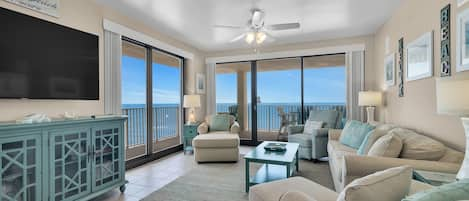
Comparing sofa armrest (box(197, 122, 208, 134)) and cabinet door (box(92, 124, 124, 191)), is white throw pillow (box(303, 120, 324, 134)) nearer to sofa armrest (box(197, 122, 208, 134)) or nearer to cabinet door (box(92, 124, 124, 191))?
sofa armrest (box(197, 122, 208, 134))

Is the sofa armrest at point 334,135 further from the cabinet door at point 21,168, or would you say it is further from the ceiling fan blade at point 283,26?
the cabinet door at point 21,168

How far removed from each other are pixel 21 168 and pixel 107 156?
2.71ft

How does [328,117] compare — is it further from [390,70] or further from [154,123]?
[154,123]

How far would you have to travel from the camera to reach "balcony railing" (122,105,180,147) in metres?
4.45

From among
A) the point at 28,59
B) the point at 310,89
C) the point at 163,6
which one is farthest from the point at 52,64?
the point at 310,89

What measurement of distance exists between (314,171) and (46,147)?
3346mm

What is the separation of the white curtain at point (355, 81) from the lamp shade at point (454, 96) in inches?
133

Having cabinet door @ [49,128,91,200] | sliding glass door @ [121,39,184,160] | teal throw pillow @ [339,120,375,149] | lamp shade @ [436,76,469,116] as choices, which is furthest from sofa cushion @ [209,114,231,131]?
lamp shade @ [436,76,469,116]

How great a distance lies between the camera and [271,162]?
106 inches

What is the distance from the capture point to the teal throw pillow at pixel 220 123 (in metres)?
4.86

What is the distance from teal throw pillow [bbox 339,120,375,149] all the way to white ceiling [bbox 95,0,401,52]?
1.68 meters

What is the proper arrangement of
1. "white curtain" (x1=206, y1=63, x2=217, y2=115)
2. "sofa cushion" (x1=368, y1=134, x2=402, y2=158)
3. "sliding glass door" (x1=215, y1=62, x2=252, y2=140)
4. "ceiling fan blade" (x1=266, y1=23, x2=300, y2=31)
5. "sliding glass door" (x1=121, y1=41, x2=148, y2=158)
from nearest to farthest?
"sofa cushion" (x1=368, y1=134, x2=402, y2=158) → "ceiling fan blade" (x1=266, y1=23, x2=300, y2=31) → "sliding glass door" (x1=121, y1=41, x2=148, y2=158) → "white curtain" (x1=206, y1=63, x2=217, y2=115) → "sliding glass door" (x1=215, y1=62, x2=252, y2=140)

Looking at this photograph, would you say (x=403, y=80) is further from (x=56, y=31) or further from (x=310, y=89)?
(x=56, y=31)

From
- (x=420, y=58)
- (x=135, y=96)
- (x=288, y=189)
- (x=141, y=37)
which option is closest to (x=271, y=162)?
(x=288, y=189)
